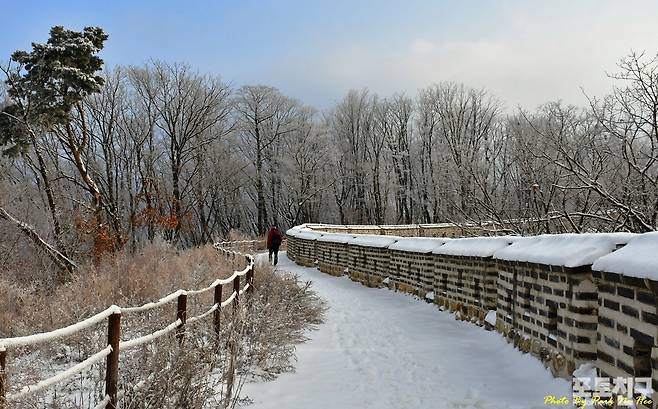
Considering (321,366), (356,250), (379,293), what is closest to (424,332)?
(321,366)

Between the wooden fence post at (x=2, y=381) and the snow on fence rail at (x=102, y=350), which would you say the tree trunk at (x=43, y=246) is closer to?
the snow on fence rail at (x=102, y=350)

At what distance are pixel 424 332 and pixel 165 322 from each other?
3.83m

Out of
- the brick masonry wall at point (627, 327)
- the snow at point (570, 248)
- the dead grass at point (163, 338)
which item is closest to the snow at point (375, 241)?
the dead grass at point (163, 338)

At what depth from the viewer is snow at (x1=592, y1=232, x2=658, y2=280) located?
3.19 meters

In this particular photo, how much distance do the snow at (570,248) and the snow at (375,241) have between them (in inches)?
284

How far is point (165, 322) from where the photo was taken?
5988mm

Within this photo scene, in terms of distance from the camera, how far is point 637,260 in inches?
133

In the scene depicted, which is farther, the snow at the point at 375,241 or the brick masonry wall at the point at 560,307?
the snow at the point at 375,241

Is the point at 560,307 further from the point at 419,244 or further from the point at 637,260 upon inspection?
the point at 419,244

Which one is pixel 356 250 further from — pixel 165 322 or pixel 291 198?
pixel 291 198

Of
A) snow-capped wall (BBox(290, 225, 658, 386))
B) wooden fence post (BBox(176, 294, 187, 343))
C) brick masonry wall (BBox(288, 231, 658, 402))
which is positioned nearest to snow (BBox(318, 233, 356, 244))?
snow-capped wall (BBox(290, 225, 658, 386))

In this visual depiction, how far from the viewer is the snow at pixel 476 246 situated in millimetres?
7109

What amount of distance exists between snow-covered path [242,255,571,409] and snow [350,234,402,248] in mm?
4022

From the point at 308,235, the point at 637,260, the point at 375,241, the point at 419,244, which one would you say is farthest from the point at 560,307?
the point at 308,235
